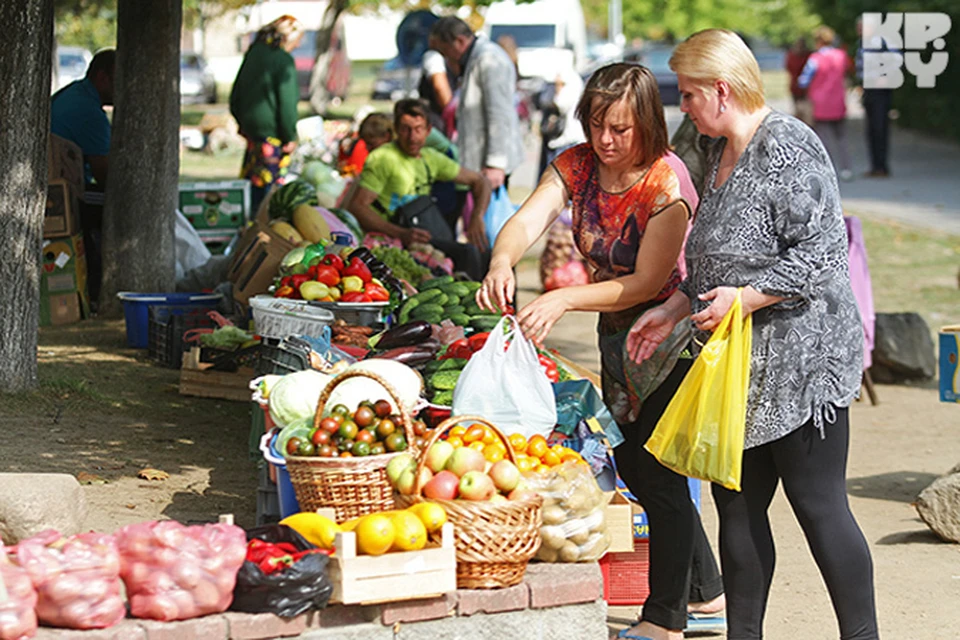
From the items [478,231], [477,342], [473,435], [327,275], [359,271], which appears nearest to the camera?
[473,435]

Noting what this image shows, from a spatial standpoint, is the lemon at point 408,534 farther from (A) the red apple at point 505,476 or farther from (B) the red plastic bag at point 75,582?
(B) the red plastic bag at point 75,582

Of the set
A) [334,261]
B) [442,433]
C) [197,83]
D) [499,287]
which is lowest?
[442,433]

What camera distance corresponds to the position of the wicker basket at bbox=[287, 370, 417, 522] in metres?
4.18

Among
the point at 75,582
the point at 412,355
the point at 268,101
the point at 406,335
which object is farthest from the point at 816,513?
the point at 268,101

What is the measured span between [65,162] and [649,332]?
6647mm

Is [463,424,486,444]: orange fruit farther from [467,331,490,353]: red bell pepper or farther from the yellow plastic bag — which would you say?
[467,331,490,353]: red bell pepper

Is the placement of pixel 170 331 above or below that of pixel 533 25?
below

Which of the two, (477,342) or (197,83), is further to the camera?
(197,83)

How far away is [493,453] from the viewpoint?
4.12 m

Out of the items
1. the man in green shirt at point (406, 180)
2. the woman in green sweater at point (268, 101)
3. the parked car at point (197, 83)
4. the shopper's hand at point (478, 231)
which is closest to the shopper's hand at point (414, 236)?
the man in green shirt at point (406, 180)

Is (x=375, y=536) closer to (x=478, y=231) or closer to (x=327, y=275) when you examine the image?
(x=327, y=275)

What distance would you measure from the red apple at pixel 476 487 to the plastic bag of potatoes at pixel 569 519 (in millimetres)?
215

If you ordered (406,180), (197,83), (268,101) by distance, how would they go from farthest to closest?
(197,83), (268,101), (406,180)

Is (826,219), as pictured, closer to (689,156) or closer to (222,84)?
(689,156)
